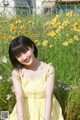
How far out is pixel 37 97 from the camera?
2.62 meters

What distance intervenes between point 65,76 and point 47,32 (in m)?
0.62

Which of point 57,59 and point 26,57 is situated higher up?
point 26,57

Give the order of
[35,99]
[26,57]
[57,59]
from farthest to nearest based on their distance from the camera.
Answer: [57,59]
[35,99]
[26,57]

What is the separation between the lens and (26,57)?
2.51m

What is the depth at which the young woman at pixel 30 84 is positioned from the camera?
2519 mm

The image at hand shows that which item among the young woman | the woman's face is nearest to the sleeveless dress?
the young woman

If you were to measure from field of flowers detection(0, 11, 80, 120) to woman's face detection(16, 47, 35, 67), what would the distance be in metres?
0.32

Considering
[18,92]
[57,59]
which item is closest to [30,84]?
[18,92]

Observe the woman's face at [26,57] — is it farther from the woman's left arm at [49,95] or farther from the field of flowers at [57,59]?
the field of flowers at [57,59]

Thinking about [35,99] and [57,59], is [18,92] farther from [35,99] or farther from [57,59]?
[57,59]

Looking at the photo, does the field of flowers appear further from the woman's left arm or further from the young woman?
the woman's left arm

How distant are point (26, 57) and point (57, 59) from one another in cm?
88

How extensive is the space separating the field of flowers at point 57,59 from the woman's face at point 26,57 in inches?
12.6

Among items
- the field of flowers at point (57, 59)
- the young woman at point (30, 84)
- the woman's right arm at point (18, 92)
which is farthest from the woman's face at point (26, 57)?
the field of flowers at point (57, 59)
